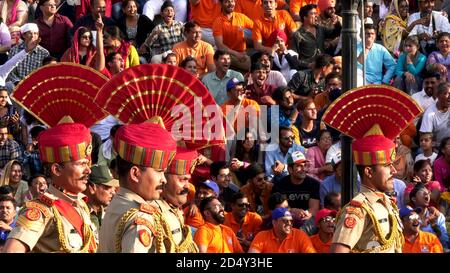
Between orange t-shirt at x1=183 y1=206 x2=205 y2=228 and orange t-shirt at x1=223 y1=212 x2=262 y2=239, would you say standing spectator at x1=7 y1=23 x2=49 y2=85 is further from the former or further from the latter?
orange t-shirt at x1=183 y1=206 x2=205 y2=228

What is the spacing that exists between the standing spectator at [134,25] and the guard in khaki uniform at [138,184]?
33.9ft

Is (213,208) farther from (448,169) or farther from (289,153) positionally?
(448,169)

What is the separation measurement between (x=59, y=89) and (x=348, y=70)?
9.09 ft

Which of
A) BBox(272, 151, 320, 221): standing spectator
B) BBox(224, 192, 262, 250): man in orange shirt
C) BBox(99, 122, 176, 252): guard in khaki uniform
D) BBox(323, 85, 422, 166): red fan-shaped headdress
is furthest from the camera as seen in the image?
BBox(272, 151, 320, 221): standing spectator

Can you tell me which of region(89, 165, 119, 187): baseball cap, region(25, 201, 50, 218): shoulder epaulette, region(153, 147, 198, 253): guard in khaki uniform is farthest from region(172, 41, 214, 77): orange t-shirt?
region(25, 201, 50, 218): shoulder epaulette

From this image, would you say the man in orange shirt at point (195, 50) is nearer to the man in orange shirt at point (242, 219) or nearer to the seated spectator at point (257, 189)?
the seated spectator at point (257, 189)

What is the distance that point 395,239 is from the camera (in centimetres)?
1205

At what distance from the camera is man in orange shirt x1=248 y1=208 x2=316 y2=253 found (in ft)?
50.2

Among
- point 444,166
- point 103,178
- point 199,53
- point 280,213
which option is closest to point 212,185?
point 280,213

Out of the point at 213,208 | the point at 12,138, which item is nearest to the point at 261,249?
the point at 213,208

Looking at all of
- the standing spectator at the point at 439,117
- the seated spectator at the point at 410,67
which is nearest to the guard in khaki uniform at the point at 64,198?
the standing spectator at the point at 439,117

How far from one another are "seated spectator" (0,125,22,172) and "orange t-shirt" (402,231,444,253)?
5.04m

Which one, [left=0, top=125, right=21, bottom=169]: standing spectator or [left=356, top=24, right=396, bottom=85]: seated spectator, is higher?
[left=356, top=24, right=396, bottom=85]: seated spectator

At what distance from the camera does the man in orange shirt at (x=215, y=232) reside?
15.2 m
